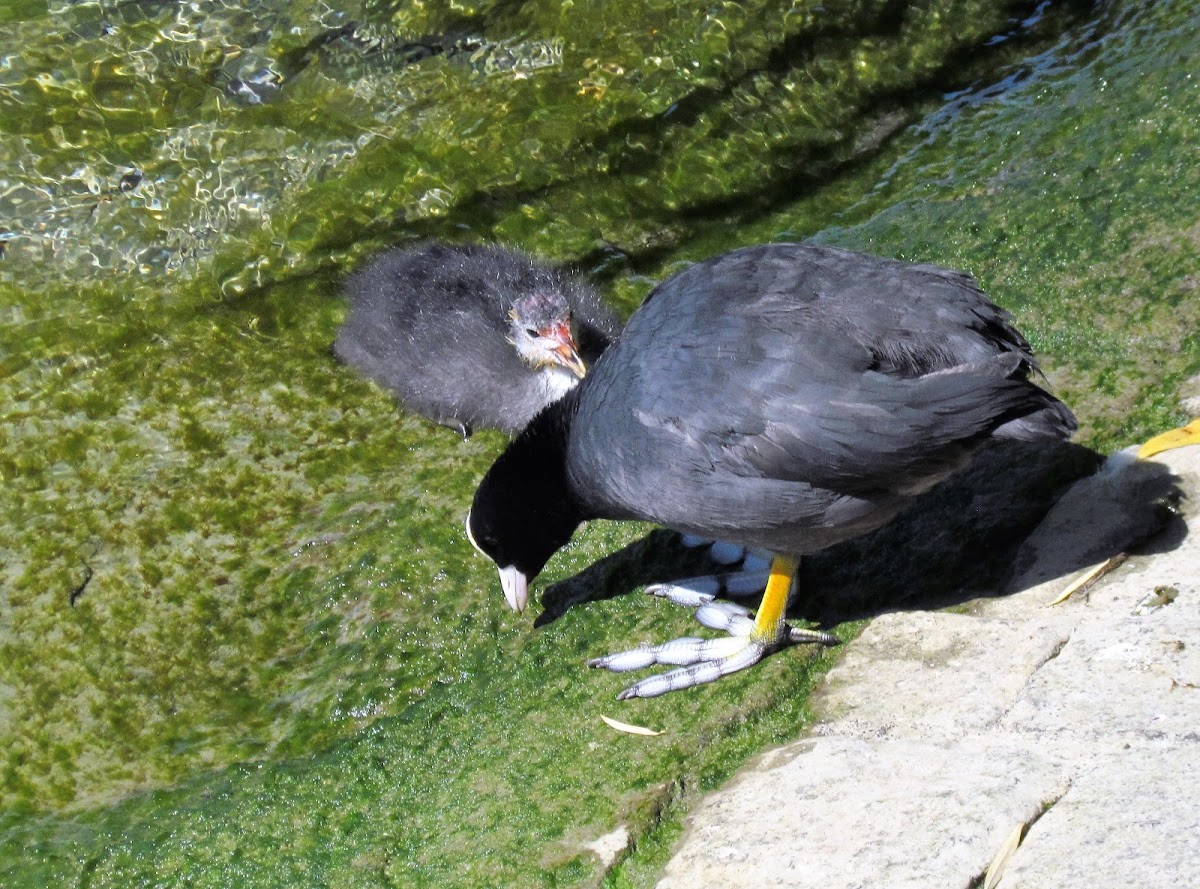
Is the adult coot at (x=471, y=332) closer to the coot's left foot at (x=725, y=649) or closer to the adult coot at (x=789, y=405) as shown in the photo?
the adult coot at (x=789, y=405)

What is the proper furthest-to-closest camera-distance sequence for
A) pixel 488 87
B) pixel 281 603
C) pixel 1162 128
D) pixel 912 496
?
1. pixel 488 87
2. pixel 1162 128
3. pixel 281 603
4. pixel 912 496

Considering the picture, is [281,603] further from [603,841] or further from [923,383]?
[923,383]

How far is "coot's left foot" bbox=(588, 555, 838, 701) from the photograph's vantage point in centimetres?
348

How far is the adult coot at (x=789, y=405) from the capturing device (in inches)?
122

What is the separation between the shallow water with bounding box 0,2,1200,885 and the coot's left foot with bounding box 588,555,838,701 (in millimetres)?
90

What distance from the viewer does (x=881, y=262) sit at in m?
3.52

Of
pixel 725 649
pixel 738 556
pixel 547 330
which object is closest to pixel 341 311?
pixel 547 330

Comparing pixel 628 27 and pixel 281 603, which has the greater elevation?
pixel 628 27

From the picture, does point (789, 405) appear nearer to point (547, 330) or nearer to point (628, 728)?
point (628, 728)

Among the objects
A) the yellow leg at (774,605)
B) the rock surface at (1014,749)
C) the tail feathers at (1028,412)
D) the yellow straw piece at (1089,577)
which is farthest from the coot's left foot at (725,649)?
the tail feathers at (1028,412)

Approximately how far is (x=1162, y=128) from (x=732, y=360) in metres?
2.73

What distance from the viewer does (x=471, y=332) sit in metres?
5.04

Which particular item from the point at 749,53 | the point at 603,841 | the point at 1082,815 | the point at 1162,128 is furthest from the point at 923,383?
the point at 749,53

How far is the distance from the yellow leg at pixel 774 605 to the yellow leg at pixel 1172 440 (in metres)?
1.07
